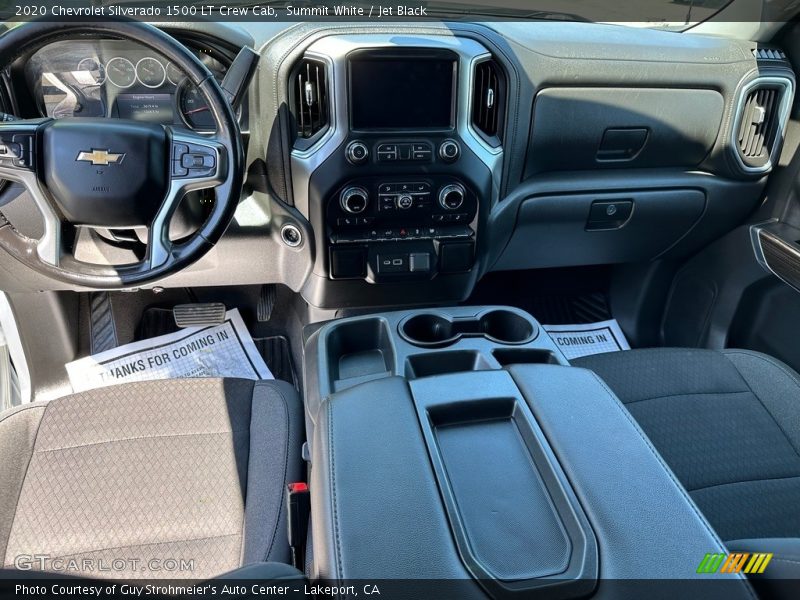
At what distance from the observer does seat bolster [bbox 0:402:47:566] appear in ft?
3.57

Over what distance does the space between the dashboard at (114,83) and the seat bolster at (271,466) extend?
2.08 ft

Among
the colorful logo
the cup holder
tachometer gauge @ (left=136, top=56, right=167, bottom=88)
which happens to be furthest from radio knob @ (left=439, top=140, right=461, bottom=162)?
the colorful logo

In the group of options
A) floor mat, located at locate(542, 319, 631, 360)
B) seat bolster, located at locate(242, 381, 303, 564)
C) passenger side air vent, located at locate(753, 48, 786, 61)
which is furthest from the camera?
floor mat, located at locate(542, 319, 631, 360)

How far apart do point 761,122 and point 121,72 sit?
1630 millimetres

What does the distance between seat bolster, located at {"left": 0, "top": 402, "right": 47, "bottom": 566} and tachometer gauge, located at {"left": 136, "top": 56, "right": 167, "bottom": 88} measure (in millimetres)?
723

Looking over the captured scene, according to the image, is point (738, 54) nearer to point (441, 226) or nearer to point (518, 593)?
point (441, 226)

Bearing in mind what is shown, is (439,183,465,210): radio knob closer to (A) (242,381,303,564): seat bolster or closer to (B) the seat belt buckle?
(A) (242,381,303,564): seat bolster

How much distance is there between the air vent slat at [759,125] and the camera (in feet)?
5.49

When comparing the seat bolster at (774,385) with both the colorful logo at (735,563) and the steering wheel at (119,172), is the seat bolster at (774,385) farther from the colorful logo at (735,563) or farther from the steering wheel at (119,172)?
the steering wheel at (119,172)

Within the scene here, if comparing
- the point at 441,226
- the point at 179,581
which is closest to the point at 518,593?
the point at 179,581

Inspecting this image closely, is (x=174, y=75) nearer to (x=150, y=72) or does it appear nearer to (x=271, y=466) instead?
(x=150, y=72)

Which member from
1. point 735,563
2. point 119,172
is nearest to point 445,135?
point 119,172

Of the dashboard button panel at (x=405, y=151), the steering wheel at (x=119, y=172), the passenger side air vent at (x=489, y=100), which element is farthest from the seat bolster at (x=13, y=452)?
the passenger side air vent at (x=489, y=100)

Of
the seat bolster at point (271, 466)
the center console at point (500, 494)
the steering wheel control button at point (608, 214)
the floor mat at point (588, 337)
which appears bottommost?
the floor mat at point (588, 337)
